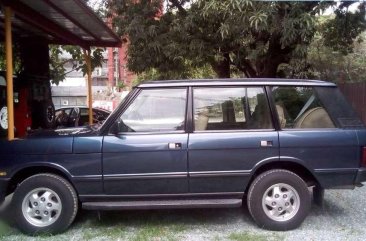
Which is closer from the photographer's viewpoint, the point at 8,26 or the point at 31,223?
the point at 31,223

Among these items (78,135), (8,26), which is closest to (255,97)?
(78,135)

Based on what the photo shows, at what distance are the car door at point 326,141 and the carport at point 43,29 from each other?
3435mm

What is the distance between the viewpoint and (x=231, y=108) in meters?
4.80

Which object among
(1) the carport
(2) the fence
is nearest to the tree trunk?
(1) the carport

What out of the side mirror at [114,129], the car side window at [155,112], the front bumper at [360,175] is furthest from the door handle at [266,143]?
the side mirror at [114,129]

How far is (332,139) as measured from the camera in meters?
4.69

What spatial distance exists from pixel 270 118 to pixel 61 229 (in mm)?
2758

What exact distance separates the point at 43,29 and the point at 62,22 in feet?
2.22

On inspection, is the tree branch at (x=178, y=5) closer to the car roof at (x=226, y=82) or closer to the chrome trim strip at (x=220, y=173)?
the car roof at (x=226, y=82)

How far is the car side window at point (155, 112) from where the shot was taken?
4699mm

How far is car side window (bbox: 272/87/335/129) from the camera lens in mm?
4836

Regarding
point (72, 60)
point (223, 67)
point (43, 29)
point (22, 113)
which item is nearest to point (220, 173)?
point (43, 29)

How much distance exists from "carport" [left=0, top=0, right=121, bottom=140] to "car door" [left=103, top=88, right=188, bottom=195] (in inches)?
62.6

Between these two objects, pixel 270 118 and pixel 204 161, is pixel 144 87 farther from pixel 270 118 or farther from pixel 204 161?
pixel 270 118
